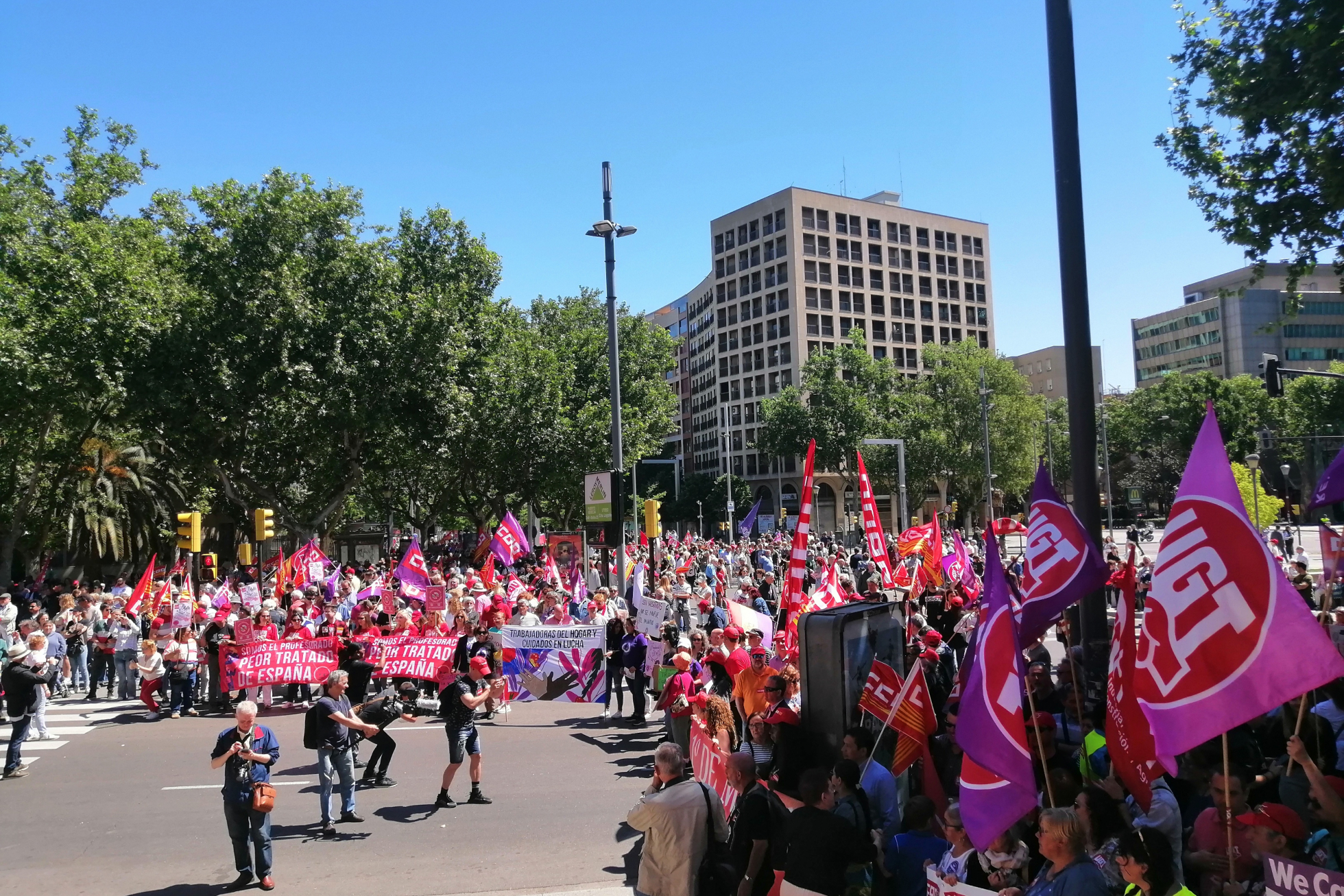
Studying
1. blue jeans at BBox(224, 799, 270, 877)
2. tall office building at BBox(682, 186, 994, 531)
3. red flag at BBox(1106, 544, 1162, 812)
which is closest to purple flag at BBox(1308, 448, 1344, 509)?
red flag at BBox(1106, 544, 1162, 812)

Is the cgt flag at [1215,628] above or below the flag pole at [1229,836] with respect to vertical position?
above

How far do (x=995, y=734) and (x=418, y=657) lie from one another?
1011cm

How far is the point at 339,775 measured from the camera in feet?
30.4

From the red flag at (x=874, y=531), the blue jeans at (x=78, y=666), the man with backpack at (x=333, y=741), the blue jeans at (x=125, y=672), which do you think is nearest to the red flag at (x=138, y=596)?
the blue jeans at (x=78, y=666)

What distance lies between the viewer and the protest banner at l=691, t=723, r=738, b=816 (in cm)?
711

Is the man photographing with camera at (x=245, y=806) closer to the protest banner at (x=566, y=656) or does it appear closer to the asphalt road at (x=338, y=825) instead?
the asphalt road at (x=338, y=825)

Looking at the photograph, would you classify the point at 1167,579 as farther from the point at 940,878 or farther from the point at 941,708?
the point at 941,708

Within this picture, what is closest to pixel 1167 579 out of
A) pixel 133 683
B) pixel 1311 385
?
pixel 133 683

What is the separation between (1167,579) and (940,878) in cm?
192

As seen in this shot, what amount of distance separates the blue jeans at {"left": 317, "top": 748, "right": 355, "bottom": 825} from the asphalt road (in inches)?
8.1

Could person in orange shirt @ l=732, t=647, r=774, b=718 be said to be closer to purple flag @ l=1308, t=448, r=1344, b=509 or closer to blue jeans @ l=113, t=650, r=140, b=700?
purple flag @ l=1308, t=448, r=1344, b=509

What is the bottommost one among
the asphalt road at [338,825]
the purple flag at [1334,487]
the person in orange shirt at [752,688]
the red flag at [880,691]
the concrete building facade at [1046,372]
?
the asphalt road at [338,825]

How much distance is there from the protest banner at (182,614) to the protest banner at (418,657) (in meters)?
5.04

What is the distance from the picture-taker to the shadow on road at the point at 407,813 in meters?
9.44
